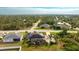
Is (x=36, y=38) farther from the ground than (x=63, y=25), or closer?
closer

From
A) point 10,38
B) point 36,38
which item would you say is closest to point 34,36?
point 36,38

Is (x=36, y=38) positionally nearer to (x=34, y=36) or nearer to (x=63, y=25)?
(x=34, y=36)

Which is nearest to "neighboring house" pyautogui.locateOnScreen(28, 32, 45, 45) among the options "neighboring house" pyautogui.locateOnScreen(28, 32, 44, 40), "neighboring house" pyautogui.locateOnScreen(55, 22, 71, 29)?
"neighboring house" pyautogui.locateOnScreen(28, 32, 44, 40)

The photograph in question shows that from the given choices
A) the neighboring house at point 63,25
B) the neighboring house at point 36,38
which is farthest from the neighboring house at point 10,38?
the neighboring house at point 63,25

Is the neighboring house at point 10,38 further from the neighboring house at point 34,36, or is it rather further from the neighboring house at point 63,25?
the neighboring house at point 63,25

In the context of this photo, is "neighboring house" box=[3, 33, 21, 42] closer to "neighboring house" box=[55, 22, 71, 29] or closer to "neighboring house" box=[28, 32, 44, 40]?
"neighboring house" box=[28, 32, 44, 40]

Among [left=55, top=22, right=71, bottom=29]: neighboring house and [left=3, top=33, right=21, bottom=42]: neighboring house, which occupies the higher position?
[left=55, top=22, right=71, bottom=29]: neighboring house

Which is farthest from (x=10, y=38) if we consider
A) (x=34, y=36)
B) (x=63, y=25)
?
(x=63, y=25)

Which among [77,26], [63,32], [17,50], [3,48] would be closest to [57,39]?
[63,32]

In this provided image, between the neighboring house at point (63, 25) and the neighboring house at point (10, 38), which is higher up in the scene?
the neighboring house at point (63, 25)

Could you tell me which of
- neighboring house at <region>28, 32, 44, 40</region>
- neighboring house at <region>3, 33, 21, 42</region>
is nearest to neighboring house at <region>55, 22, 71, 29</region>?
neighboring house at <region>28, 32, 44, 40</region>
